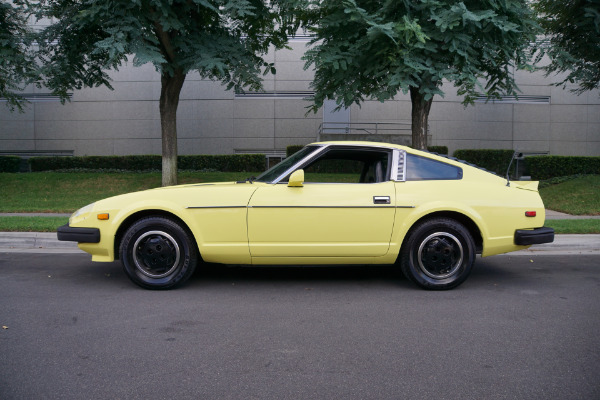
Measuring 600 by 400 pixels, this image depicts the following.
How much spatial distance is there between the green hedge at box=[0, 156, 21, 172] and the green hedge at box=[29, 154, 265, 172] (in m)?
0.90

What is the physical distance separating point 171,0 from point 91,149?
13.8 metres

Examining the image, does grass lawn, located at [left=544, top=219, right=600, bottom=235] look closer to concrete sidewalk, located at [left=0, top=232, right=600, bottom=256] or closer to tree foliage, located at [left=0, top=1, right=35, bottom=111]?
concrete sidewalk, located at [left=0, top=232, right=600, bottom=256]

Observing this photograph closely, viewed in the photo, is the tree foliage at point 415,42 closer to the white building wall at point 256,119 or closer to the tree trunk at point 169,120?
the tree trunk at point 169,120

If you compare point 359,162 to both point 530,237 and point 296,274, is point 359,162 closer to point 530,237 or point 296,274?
point 296,274

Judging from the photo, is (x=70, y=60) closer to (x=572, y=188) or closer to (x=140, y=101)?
(x=140, y=101)

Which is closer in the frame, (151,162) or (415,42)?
(415,42)

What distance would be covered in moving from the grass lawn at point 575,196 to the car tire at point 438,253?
814 cm

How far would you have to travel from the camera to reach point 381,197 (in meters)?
5.14

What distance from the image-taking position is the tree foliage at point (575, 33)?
12.6 metres

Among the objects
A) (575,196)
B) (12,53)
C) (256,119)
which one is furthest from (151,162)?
(575,196)

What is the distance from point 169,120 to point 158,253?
32.5 feet

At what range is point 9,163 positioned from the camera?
20.4 metres

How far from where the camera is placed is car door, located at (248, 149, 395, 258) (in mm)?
5059

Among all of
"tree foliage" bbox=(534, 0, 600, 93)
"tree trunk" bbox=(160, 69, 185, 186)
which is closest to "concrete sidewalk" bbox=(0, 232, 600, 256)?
"tree foliage" bbox=(534, 0, 600, 93)
